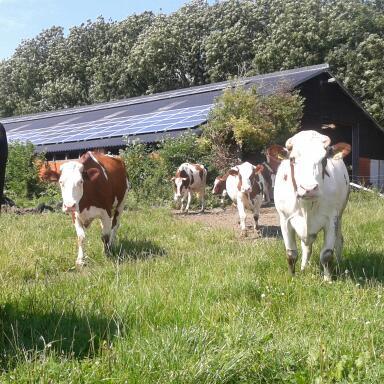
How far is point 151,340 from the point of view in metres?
3.41

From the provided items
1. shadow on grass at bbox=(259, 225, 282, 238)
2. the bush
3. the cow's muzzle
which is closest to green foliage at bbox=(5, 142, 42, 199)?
the bush

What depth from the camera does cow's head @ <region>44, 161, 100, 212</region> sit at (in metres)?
7.37

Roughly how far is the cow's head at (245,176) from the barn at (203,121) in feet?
28.9

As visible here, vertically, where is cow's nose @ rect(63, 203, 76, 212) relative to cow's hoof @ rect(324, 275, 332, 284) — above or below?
above

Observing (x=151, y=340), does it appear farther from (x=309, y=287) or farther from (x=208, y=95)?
(x=208, y=95)

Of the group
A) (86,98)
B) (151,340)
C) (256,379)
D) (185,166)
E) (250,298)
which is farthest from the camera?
(86,98)

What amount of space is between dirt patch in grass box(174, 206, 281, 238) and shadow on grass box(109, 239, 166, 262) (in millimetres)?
2511

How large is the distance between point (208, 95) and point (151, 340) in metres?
24.1

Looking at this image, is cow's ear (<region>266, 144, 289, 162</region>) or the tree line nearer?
cow's ear (<region>266, 144, 289, 162</region>)

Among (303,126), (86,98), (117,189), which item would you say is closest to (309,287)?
(117,189)

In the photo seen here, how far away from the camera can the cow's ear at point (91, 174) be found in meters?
7.80

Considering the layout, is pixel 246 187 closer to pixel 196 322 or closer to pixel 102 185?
pixel 102 185

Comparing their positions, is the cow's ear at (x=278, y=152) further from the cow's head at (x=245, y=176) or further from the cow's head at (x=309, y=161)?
the cow's head at (x=245, y=176)

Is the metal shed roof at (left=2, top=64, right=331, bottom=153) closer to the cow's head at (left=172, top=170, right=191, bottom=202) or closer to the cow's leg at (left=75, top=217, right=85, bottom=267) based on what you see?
the cow's head at (left=172, top=170, right=191, bottom=202)
